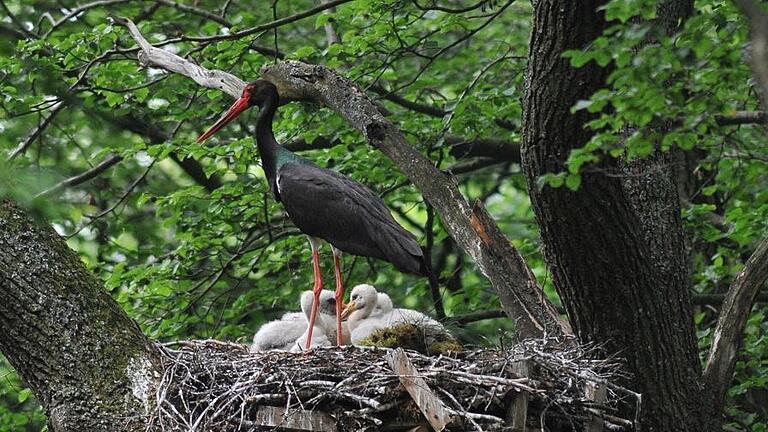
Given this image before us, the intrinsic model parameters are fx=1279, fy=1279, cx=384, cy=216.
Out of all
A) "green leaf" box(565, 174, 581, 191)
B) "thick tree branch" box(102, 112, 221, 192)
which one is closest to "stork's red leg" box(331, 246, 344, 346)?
"thick tree branch" box(102, 112, 221, 192)

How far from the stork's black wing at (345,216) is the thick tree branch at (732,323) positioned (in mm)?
1815

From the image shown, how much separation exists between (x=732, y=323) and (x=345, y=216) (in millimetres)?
2431

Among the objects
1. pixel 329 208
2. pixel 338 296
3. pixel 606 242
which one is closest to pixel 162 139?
pixel 338 296

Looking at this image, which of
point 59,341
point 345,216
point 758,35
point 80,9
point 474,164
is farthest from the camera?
point 474,164

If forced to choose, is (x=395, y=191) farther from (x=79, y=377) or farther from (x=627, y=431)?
(x=79, y=377)

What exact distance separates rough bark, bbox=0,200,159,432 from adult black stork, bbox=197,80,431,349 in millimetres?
2195

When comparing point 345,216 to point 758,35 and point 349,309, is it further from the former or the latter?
point 758,35

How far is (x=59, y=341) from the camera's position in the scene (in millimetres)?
5125

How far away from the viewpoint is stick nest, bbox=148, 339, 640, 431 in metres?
5.18

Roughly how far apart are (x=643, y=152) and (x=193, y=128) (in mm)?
7306

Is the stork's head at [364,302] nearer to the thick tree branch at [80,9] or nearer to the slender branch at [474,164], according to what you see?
the slender branch at [474,164]

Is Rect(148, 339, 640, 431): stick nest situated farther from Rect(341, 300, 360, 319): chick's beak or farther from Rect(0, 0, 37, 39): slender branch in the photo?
Rect(341, 300, 360, 319): chick's beak

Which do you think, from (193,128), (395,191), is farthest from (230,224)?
(193,128)

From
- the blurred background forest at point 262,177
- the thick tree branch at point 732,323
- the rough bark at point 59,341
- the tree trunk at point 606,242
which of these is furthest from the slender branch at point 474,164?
the rough bark at point 59,341
